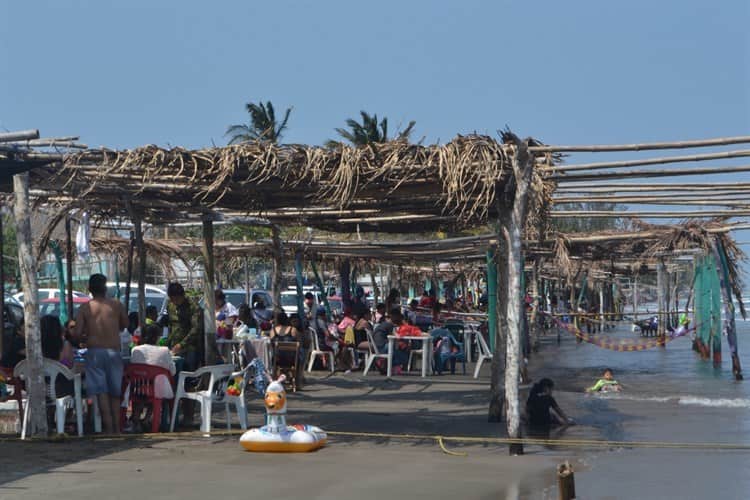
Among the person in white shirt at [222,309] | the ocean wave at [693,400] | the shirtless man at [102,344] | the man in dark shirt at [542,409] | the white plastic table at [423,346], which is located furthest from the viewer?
the white plastic table at [423,346]

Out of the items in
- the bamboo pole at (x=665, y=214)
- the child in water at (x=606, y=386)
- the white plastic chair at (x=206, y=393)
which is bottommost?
the child in water at (x=606, y=386)

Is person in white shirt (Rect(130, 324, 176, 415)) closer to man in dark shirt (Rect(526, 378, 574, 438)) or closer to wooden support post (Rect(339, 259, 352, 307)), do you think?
man in dark shirt (Rect(526, 378, 574, 438))

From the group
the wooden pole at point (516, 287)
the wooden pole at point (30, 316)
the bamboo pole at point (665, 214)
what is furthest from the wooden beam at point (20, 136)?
the bamboo pole at point (665, 214)

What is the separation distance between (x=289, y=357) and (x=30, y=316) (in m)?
5.53

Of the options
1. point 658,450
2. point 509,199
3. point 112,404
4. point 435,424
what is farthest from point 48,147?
point 658,450

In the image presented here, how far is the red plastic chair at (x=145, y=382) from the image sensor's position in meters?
9.86

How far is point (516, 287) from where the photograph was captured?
9.36 m

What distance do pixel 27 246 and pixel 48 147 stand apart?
975 millimetres

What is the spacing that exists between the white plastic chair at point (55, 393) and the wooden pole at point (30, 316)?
13cm

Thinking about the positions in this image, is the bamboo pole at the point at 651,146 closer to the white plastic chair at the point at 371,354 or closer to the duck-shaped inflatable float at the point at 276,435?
the duck-shaped inflatable float at the point at 276,435

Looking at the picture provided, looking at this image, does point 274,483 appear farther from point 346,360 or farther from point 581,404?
point 346,360

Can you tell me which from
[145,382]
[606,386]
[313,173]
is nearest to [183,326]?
[145,382]

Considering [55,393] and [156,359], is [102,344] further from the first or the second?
[55,393]

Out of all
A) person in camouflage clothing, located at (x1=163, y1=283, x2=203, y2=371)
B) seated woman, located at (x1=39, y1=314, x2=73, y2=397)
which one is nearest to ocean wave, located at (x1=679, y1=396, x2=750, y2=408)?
person in camouflage clothing, located at (x1=163, y1=283, x2=203, y2=371)
